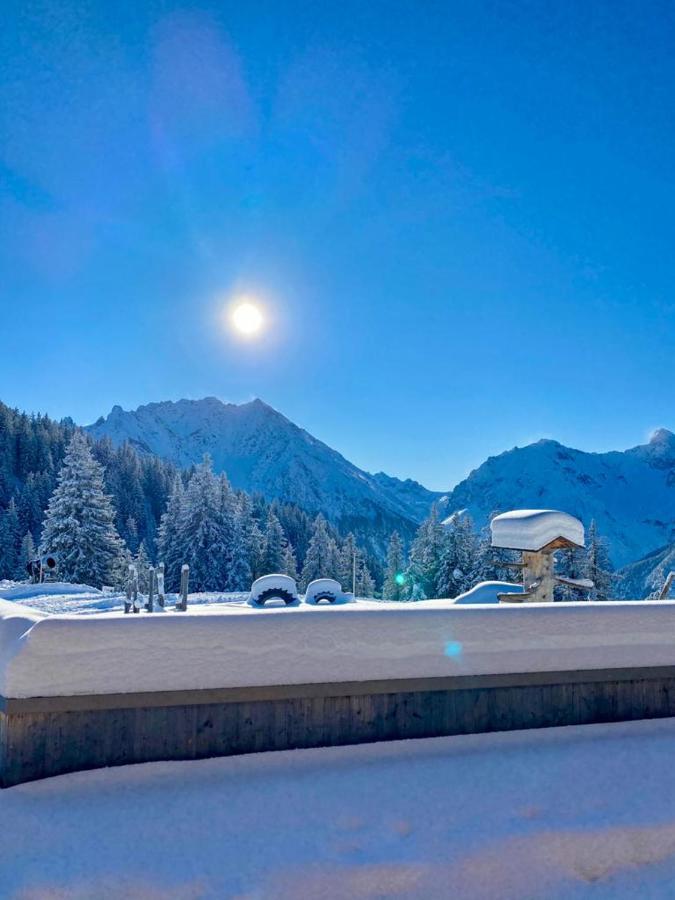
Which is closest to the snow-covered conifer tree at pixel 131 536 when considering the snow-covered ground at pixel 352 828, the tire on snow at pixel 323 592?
the tire on snow at pixel 323 592

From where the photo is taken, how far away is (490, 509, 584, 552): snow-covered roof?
9.12 meters

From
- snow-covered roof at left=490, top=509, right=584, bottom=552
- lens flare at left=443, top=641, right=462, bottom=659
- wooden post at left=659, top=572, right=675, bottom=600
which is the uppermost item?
snow-covered roof at left=490, top=509, right=584, bottom=552

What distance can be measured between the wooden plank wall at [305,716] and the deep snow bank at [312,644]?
130 millimetres

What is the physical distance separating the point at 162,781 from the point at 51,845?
2.59 ft

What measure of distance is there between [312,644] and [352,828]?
1.28m

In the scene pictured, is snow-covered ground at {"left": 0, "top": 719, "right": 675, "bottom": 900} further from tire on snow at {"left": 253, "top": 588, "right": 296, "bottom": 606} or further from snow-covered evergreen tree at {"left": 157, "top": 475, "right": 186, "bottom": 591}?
snow-covered evergreen tree at {"left": 157, "top": 475, "right": 186, "bottom": 591}

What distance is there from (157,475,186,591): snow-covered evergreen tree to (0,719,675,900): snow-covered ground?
106 feet

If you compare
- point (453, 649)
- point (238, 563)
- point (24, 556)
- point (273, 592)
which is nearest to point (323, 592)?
point (273, 592)

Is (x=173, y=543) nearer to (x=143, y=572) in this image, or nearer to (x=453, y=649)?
(x=143, y=572)

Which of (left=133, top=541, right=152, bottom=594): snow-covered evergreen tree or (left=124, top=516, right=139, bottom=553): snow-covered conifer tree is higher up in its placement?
(left=124, top=516, right=139, bottom=553): snow-covered conifer tree

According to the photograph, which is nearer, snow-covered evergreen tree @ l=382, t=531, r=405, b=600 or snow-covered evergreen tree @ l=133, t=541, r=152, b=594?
snow-covered evergreen tree @ l=133, t=541, r=152, b=594

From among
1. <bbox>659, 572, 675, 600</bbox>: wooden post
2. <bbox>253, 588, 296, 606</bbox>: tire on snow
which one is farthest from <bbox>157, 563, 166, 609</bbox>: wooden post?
<bbox>659, 572, 675, 600</bbox>: wooden post

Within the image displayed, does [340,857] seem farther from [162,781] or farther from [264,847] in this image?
[162,781]

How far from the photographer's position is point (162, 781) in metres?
4.07
